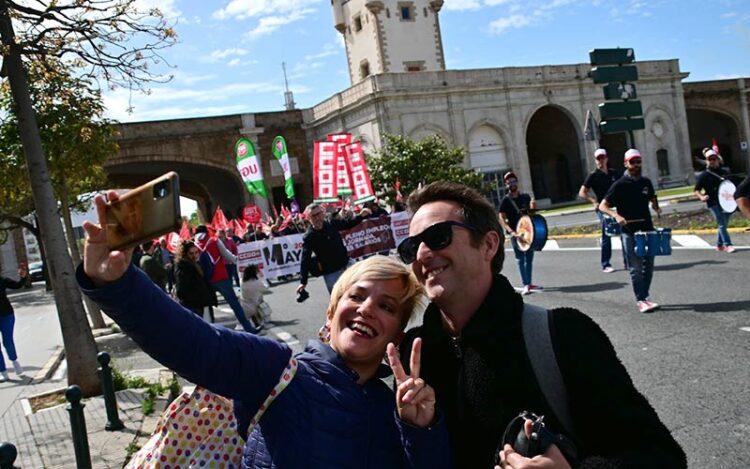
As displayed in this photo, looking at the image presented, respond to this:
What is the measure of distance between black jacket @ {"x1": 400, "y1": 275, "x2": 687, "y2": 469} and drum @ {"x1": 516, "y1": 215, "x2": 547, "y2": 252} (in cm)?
799

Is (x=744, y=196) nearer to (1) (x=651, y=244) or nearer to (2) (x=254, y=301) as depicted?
(1) (x=651, y=244)

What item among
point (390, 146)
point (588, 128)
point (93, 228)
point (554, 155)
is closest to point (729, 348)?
point (93, 228)

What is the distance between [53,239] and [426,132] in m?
30.6

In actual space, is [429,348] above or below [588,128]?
below

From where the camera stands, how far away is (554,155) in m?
46.2

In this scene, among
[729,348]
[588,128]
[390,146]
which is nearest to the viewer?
[729,348]

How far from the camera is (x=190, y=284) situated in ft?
29.7

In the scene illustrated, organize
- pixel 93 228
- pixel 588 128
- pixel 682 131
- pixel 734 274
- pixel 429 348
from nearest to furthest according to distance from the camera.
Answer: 1. pixel 93 228
2. pixel 429 348
3. pixel 734 274
4. pixel 588 128
5. pixel 682 131

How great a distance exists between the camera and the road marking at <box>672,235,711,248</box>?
40.4 feet

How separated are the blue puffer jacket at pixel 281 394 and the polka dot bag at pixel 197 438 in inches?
6.7

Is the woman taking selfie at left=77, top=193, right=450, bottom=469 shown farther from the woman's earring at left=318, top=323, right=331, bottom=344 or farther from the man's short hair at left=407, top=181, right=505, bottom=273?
the man's short hair at left=407, top=181, right=505, bottom=273

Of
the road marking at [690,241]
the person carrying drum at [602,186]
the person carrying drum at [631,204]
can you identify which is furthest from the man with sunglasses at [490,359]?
the road marking at [690,241]

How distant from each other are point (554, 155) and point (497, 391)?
4663cm

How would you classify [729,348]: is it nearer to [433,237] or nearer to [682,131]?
[433,237]
